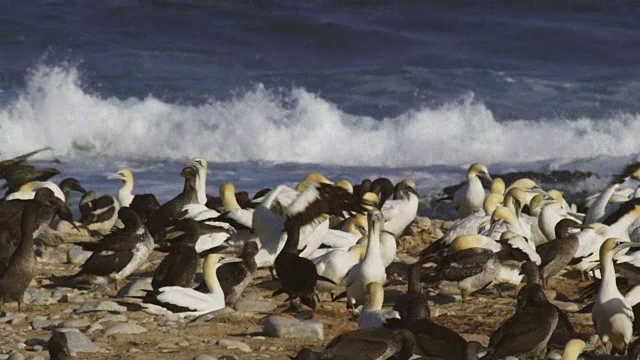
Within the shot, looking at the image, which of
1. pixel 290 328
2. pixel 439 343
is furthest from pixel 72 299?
pixel 439 343

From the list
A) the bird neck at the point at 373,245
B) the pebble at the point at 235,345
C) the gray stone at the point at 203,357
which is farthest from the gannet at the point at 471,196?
the gray stone at the point at 203,357

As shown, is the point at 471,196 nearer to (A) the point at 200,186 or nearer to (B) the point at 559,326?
(A) the point at 200,186

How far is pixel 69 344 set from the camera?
33.0 feet

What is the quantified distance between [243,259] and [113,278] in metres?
1.08

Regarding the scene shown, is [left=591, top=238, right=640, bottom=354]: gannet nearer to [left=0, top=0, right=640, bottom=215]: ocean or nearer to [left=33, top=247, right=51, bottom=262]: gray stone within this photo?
[left=33, top=247, right=51, bottom=262]: gray stone

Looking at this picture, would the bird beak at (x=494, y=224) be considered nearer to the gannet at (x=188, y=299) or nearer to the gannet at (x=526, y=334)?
the gannet at (x=188, y=299)

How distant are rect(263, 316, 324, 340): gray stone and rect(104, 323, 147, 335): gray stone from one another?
843 mm

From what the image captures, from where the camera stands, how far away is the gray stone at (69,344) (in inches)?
371

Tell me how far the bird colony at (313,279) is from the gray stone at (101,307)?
0.04 ft

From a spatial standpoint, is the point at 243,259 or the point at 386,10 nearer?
the point at 243,259

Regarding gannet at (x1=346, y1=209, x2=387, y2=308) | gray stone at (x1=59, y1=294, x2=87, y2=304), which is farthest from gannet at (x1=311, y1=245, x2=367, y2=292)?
gray stone at (x1=59, y1=294, x2=87, y2=304)

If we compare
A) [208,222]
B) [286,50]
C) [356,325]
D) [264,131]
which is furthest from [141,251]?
[286,50]

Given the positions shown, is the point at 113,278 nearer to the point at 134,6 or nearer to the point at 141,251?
the point at 141,251

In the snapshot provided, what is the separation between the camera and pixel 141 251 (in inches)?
528
